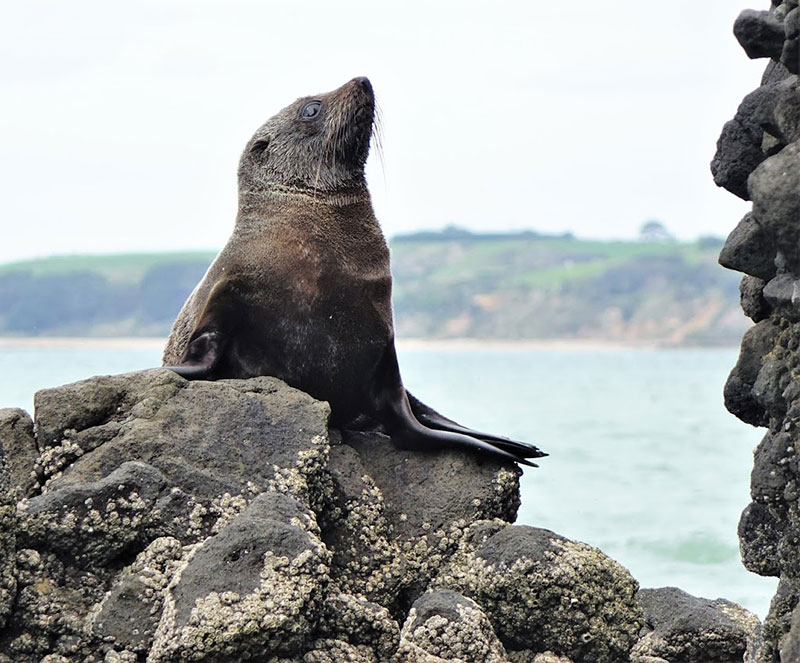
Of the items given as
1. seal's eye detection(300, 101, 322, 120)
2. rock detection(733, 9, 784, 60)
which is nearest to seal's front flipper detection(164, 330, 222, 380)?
seal's eye detection(300, 101, 322, 120)

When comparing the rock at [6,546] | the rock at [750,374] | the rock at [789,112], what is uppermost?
the rock at [789,112]

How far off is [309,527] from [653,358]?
121538mm

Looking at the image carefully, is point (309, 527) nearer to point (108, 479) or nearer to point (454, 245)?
point (108, 479)

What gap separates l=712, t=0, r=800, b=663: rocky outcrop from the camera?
14.0 ft

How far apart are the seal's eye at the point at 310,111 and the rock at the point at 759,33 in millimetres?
3157

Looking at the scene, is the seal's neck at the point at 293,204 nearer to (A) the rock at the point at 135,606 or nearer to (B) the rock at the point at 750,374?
(A) the rock at the point at 135,606

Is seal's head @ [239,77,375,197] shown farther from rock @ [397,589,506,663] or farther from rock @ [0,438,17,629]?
rock @ [0,438,17,629]

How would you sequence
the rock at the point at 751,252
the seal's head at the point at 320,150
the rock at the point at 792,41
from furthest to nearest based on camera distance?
the seal's head at the point at 320,150, the rock at the point at 751,252, the rock at the point at 792,41

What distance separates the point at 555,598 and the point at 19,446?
87.6 inches

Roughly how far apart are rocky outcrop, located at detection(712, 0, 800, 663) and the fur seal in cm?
160

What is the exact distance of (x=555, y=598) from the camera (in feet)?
17.9

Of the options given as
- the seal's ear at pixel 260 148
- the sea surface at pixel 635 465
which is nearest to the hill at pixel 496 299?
the sea surface at pixel 635 465

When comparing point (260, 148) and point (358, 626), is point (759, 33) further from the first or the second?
point (260, 148)

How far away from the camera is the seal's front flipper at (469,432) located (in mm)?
6477
